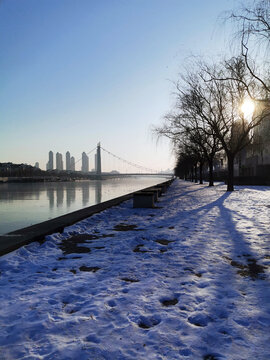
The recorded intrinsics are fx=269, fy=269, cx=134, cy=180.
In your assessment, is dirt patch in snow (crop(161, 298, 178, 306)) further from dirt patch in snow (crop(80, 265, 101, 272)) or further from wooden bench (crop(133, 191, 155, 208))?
wooden bench (crop(133, 191, 155, 208))

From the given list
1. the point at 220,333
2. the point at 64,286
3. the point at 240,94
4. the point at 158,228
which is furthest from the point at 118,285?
the point at 240,94

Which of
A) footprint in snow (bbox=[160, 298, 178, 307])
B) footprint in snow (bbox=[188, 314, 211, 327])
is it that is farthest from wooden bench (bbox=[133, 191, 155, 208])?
footprint in snow (bbox=[188, 314, 211, 327])

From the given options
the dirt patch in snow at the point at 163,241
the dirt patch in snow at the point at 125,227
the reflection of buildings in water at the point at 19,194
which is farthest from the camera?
the reflection of buildings in water at the point at 19,194

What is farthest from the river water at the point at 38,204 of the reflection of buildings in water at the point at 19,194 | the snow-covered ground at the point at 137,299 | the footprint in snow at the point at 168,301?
the footprint in snow at the point at 168,301

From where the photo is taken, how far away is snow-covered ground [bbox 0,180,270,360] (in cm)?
218

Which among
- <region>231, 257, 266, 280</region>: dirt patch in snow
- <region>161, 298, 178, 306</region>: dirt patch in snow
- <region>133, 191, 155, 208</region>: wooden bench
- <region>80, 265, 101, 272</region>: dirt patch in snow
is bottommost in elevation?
<region>231, 257, 266, 280</region>: dirt patch in snow

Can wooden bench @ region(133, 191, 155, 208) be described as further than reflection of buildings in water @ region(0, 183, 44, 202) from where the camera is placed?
No

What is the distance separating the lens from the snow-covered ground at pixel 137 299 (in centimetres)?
218

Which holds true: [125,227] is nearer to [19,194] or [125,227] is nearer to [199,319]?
[199,319]

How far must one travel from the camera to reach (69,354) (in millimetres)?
2076

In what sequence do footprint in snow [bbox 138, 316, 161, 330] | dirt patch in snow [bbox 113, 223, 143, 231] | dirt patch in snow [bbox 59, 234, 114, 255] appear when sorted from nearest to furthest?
footprint in snow [bbox 138, 316, 161, 330], dirt patch in snow [bbox 59, 234, 114, 255], dirt patch in snow [bbox 113, 223, 143, 231]

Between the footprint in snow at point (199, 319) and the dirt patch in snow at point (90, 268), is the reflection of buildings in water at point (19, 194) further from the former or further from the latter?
the footprint in snow at point (199, 319)

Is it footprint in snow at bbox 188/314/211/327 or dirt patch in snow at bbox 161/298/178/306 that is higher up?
dirt patch in snow at bbox 161/298/178/306

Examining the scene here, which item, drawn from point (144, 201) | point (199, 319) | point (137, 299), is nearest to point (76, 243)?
point (137, 299)
